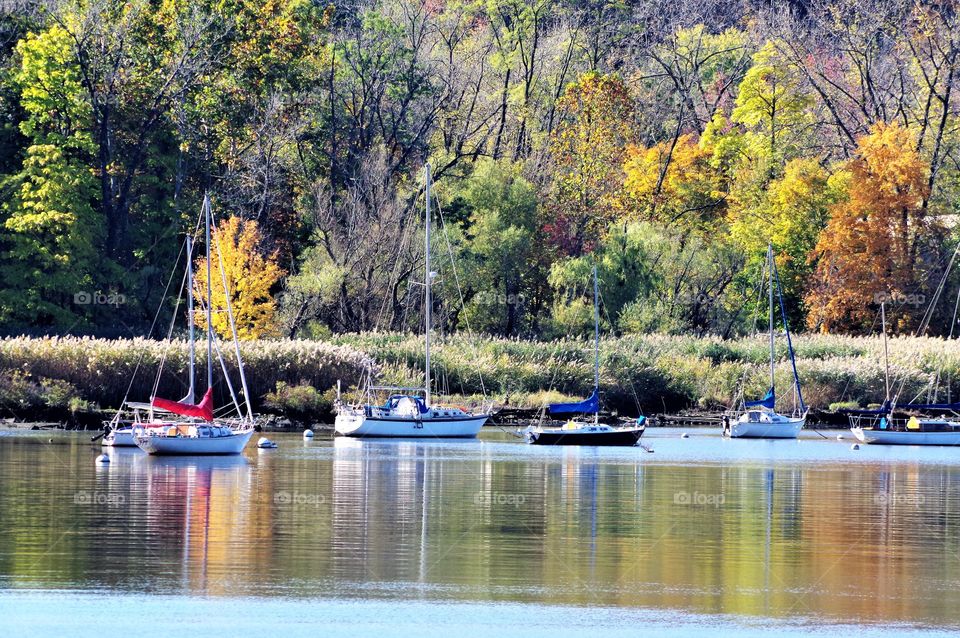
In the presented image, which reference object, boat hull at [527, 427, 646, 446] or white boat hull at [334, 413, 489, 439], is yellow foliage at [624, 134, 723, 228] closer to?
white boat hull at [334, 413, 489, 439]

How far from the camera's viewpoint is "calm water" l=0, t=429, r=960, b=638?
1914 cm

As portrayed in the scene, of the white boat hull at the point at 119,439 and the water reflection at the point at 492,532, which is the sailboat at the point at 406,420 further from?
the water reflection at the point at 492,532

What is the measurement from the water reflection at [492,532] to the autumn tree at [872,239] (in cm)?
3863

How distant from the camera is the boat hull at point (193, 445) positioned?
144 ft

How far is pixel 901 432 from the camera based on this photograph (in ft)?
193

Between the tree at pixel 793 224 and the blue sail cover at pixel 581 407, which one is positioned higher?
the tree at pixel 793 224

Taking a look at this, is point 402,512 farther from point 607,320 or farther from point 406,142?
point 406,142

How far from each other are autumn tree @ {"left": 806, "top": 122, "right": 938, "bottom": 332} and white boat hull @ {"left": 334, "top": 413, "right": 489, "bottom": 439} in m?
30.9

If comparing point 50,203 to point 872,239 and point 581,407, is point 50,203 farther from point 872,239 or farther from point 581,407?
point 872,239

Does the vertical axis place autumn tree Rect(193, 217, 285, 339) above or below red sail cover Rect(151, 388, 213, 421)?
above

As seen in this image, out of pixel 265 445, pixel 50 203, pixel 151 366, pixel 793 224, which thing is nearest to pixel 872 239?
pixel 793 224

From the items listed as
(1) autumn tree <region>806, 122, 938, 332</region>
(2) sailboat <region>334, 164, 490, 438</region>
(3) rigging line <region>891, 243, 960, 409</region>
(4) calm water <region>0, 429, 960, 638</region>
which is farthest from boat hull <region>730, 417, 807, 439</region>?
(1) autumn tree <region>806, 122, 938, 332</region>

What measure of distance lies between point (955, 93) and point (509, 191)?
26.5 metres

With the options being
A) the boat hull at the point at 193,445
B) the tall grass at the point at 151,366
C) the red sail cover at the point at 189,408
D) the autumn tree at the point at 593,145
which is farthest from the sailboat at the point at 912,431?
the autumn tree at the point at 593,145
